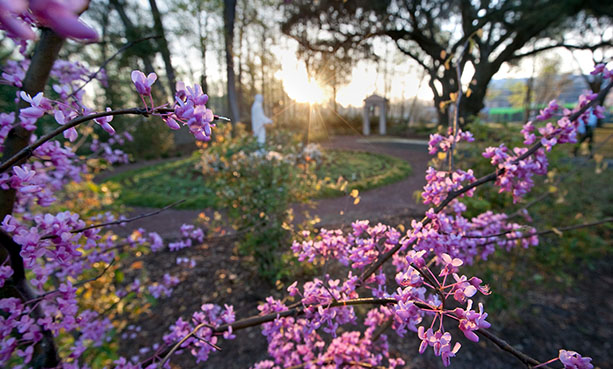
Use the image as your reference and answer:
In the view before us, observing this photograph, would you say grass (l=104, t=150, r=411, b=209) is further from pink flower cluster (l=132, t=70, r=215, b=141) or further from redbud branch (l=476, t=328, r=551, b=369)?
pink flower cluster (l=132, t=70, r=215, b=141)

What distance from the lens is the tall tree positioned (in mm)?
9641

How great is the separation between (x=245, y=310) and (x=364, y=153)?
1196 centimetres

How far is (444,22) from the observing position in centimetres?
1371

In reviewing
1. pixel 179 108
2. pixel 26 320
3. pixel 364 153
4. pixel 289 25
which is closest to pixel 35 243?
pixel 26 320

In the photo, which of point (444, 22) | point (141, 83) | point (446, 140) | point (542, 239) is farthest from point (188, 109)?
point (444, 22)

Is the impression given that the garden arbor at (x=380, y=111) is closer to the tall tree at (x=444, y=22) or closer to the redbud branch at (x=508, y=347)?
the tall tree at (x=444, y=22)

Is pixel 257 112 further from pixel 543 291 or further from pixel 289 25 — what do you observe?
pixel 543 291

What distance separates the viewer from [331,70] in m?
11.1

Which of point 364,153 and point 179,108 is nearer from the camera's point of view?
point 179,108

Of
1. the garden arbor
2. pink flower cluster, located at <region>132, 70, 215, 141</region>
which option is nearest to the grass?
pink flower cluster, located at <region>132, 70, 215, 141</region>

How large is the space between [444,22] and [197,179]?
1303 centimetres

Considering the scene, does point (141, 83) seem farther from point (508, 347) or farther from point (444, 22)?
point (444, 22)

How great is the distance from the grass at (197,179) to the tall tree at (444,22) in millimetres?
2570

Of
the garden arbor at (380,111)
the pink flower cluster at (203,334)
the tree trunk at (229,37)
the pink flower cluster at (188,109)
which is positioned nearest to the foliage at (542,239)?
the pink flower cluster at (203,334)
